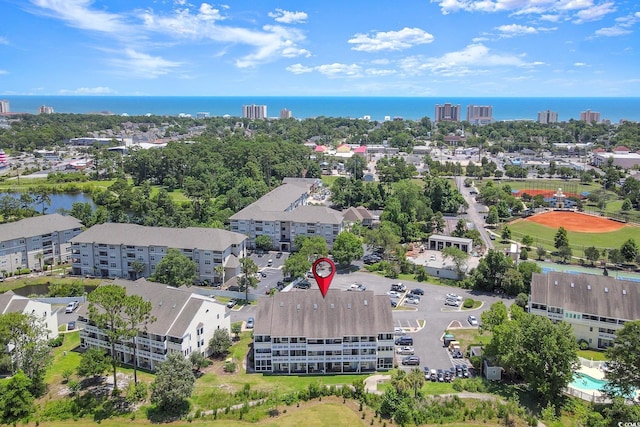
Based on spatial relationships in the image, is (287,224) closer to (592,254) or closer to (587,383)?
(592,254)

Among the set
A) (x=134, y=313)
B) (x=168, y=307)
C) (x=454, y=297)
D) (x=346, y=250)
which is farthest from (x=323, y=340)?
(x=346, y=250)

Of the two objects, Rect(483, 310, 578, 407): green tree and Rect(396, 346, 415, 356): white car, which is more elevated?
Rect(483, 310, 578, 407): green tree

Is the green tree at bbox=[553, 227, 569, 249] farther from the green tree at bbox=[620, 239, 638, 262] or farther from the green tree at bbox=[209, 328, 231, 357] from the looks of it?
the green tree at bbox=[209, 328, 231, 357]

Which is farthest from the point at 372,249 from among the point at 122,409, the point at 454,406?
the point at 122,409

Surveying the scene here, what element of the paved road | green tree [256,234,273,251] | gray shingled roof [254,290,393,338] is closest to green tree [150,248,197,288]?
the paved road

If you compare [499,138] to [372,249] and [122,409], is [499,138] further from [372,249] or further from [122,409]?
[122,409]
